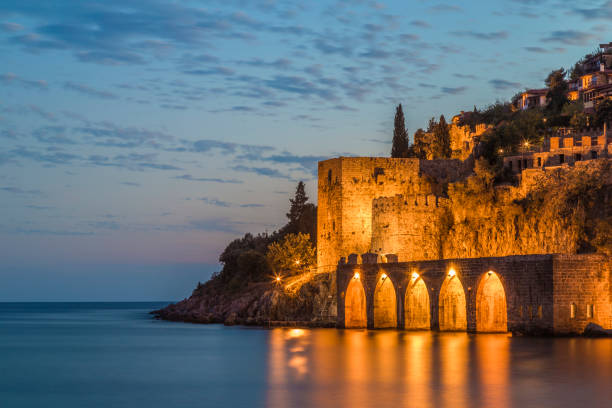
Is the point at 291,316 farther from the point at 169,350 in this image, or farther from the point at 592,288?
the point at 592,288

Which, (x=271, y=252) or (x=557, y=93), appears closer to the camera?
(x=271, y=252)

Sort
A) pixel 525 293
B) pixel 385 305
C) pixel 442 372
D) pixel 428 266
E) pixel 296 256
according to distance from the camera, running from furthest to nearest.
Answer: pixel 296 256
pixel 385 305
pixel 428 266
pixel 525 293
pixel 442 372

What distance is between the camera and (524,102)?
278 ft

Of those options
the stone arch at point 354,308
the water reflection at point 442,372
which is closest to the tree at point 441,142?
the stone arch at point 354,308

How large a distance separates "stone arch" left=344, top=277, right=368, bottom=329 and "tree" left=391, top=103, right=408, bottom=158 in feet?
97.9

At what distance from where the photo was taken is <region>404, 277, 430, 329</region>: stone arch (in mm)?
Answer: 43938

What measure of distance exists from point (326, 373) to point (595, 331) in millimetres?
12876

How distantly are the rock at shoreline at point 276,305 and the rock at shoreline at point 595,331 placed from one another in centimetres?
2070

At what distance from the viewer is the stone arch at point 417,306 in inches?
1730

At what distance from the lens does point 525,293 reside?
3566 cm

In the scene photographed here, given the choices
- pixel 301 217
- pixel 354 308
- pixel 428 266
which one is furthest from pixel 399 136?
pixel 428 266

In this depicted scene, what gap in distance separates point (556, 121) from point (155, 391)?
53602 millimetres

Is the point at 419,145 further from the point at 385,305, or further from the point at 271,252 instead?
the point at 385,305

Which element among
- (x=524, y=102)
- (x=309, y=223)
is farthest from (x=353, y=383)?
(x=524, y=102)
